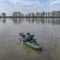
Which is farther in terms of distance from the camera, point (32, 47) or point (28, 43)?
point (28, 43)

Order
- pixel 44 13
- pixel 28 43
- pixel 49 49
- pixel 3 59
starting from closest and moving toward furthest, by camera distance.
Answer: pixel 3 59
pixel 49 49
pixel 28 43
pixel 44 13

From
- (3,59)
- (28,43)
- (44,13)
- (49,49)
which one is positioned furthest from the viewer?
(44,13)

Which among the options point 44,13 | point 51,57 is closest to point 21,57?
point 51,57

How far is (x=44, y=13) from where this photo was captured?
173 metres

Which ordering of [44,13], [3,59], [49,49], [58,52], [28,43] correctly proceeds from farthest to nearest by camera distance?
[44,13], [28,43], [49,49], [58,52], [3,59]

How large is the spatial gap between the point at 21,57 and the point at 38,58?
1590mm

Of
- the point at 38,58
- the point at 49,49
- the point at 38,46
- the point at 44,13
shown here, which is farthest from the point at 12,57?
the point at 44,13

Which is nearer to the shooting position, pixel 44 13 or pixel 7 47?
pixel 7 47

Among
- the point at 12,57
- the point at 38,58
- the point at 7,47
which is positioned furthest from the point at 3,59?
the point at 7,47

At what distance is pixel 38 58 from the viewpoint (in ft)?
A: 48.4

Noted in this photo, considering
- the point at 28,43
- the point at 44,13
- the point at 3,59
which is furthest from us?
the point at 44,13

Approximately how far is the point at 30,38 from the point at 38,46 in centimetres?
276

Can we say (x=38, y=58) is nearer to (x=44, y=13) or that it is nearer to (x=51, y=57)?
(x=51, y=57)

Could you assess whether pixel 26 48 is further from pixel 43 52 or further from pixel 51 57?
pixel 51 57
